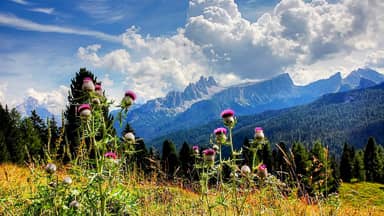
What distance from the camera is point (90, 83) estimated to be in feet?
10.8

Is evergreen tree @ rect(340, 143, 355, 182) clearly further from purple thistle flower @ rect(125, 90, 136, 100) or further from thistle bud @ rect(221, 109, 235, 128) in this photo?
purple thistle flower @ rect(125, 90, 136, 100)

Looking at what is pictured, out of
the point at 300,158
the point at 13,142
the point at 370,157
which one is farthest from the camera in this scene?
the point at 370,157

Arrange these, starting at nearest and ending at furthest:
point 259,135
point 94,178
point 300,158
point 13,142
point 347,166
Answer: point 94,178 < point 259,135 < point 13,142 < point 300,158 < point 347,166

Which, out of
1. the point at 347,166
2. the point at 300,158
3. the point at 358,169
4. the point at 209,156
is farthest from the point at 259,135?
the point at 358,169

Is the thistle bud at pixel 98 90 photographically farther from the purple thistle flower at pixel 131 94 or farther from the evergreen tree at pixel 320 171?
the evergreen tree at pixel 320 171

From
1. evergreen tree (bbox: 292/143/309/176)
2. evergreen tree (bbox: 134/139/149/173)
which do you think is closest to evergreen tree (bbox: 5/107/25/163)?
evergreen tree (bbox: 134/139/149/173)

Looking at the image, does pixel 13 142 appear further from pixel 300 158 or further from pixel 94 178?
pixel 300 158

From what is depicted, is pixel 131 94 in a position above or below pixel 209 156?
above

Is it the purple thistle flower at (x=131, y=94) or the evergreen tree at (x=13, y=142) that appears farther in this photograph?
the evergreen tree at (x=13, y=142)

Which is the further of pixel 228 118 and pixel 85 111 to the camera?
pixel 228 118

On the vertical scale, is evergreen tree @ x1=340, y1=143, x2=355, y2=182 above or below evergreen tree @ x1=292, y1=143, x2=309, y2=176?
below

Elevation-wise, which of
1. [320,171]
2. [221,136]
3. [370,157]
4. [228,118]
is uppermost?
[228,118]

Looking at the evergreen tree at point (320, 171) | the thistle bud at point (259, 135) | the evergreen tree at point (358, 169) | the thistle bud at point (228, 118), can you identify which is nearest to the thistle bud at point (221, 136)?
the thistle bud at point (228, 118)

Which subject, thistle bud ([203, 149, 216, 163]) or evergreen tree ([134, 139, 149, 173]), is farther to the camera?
evergreen tree ([134, 139, 149, 173])
